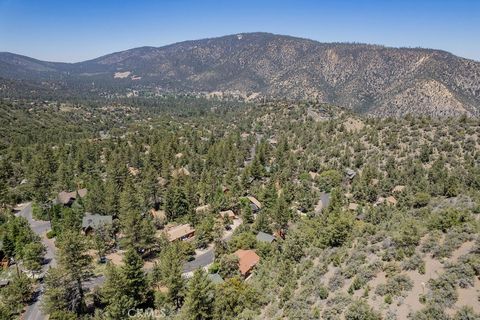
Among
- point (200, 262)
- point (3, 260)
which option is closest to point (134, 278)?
point (200, 262)

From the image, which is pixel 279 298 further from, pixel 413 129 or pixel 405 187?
pixel 413 129

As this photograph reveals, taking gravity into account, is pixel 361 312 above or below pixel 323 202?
above

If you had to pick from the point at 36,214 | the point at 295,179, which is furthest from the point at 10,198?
the point at 295,179

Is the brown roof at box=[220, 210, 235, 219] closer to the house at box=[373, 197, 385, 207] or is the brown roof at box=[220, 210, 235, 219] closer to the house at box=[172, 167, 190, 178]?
the house at box=[172, 167, 190, 178]

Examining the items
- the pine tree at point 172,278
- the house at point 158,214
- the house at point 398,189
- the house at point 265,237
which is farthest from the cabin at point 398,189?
the pine tree at point 172,278

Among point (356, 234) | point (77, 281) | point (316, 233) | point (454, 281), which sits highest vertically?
point (454, 281)

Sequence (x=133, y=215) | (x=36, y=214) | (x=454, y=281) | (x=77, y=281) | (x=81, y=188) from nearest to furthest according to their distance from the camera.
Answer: (x=454, y=281) → (x=77, y=281) → (x=133, y=215) → (x=36, y=214) → (x=81, y=188)

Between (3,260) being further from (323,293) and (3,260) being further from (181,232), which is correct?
(323,293)

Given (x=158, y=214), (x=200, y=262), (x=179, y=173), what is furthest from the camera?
(x=179, y=173)

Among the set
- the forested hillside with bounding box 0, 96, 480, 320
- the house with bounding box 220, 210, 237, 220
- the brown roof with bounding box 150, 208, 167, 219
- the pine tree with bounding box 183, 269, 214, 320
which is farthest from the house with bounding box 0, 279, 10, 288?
the house with bounding box 220, 210, 237, 220
